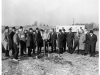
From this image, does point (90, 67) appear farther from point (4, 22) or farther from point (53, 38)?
point (4, 22)

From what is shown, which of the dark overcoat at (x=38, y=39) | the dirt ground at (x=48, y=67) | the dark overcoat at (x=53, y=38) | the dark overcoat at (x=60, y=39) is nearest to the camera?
the dirt ground at (x=48, y=67)

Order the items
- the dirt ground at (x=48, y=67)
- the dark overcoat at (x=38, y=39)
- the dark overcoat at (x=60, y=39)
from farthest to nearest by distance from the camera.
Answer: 1. the dark overcoat at (x=60, y=39)
2. the dark overcoat at (x=38, y=39)
3. the dirt ground at (x=48, y=67)

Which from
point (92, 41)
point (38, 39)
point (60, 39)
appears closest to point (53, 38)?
point (60, 39)

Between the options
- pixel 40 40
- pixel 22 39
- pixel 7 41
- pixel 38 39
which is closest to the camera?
pixel 7 41

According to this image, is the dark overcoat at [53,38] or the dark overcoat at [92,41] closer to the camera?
the dark overcoat at [92,41]

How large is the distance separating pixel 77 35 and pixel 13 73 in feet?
14.0

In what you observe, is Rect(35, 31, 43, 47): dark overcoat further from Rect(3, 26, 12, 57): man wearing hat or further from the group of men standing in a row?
Rect(3, 26, 12, 57): man wearing hat

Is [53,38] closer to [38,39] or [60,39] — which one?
[60,39]

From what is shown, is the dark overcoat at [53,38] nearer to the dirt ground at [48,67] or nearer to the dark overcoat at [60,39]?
the dark overcoat at [60,39]

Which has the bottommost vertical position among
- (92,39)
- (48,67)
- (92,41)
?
(48,67)

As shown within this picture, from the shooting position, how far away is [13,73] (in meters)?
5.18

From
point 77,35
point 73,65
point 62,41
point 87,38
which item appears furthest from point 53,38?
point 73,65

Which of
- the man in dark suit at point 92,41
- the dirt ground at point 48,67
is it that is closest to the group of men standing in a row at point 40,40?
the man in dark suit at point 92,41

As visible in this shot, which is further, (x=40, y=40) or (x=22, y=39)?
(x=40, y=40)
